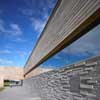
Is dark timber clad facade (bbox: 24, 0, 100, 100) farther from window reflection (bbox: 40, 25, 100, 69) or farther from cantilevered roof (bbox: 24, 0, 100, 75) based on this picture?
window reflection (bbox: 40, 25, 100, 69)

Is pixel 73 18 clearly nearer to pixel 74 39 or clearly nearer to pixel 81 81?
pixel 74 39

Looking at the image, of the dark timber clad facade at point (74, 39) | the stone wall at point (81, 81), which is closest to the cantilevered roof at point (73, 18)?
the dark timber clad facade at point (74, 39)

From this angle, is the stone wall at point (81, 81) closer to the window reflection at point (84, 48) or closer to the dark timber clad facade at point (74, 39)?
the dark timber clad facade at point (74, 39)

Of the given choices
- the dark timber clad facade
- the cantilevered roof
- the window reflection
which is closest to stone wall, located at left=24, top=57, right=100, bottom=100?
the dark timber clad facade

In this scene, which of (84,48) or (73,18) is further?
(73,18)

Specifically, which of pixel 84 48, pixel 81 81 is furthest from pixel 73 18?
pixel 81 81

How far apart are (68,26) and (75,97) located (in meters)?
2.29

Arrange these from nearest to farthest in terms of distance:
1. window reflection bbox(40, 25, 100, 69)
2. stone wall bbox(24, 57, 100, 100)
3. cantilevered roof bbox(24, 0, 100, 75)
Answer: stone wall bbox(24, 57, 100, 100) → cantilevered roof bbox(24, 0, 100, 75) → window reflection bbox(40, 25, 100, 69)

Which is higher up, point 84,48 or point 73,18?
point 73,18

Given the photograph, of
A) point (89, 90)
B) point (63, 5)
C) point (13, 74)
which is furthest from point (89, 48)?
point (13, 74)

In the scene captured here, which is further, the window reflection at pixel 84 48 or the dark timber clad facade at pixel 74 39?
the window reflection at pixel 84 48

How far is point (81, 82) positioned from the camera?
5.57 m

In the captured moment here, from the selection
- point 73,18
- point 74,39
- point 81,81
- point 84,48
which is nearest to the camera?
point 81,81

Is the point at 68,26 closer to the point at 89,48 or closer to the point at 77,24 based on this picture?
the point at 77,24
